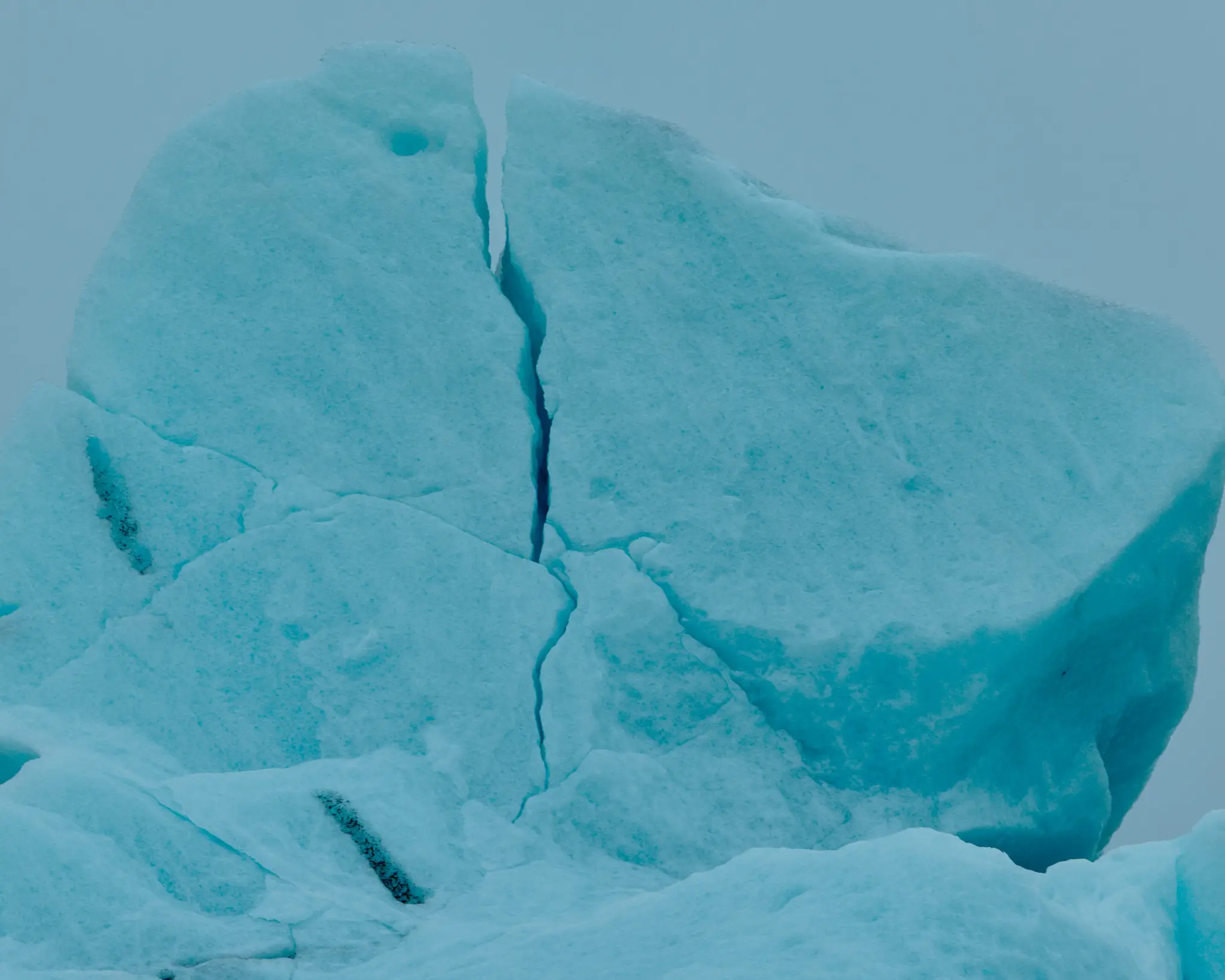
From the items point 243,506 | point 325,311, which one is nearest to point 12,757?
point 243,506

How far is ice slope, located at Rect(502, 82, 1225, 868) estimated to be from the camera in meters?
2.90

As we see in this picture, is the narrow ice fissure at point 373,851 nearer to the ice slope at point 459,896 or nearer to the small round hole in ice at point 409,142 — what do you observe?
the ice slope at point 459,896

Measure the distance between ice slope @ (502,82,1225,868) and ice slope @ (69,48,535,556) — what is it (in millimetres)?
149

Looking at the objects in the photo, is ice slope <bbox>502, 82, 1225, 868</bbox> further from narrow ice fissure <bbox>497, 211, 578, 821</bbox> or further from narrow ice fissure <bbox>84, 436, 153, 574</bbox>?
narrow ice fissure <bbox>84, 436, 153, 574</bbox>

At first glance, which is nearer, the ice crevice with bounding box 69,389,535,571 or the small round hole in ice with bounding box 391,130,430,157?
the ice crevice with bounding box 69,389,535,571

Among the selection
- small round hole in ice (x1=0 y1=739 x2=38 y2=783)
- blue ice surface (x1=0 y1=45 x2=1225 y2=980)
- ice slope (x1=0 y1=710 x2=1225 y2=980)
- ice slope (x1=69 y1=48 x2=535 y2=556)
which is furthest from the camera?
ice slope (x1=69 y1=48 x2=535 y2=556)

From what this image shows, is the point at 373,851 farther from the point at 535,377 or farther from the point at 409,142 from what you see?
the point at 409,142

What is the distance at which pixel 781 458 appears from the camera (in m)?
3.04

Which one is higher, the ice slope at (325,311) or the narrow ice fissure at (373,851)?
the ice slope at (325,311)

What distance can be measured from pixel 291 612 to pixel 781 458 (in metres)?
1.17

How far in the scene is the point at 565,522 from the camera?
299 centimetres

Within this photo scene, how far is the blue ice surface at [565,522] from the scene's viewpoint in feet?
8.93

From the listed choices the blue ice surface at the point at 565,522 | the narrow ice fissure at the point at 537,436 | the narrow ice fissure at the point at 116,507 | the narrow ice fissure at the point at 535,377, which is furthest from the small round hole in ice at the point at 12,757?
the narrow ice fissure at the point at 535,377

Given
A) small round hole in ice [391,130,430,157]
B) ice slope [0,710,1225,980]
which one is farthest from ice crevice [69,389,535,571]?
small round hole in ice [391,130,430,157]
